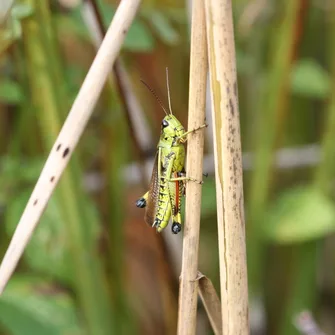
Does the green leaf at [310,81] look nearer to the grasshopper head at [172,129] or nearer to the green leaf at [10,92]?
the grasshopper head at [172,129]

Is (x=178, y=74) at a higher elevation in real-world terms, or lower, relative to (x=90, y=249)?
higher

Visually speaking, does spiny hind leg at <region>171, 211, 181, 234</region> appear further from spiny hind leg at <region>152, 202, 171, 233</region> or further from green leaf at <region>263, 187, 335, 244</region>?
green leaf at <region>263, 187, 335, 244</region>

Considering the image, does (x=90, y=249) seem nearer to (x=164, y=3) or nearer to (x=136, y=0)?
(x=136, y=0)

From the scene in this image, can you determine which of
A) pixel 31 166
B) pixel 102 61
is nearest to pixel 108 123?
pixel 31 166

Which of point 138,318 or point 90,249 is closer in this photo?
point 90,249

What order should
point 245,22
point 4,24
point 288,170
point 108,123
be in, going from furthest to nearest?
point 288,170
point 245,22
point 108,123
point 4,24

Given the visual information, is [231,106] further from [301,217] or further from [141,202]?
[301,217]

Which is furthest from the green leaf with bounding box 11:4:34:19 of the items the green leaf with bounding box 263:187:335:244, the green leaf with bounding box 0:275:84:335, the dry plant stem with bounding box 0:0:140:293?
the green leaf with bounding box 263:187:335:244
